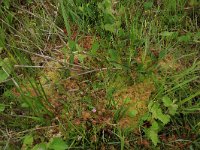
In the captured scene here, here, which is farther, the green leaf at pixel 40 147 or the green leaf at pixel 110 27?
the green leaf at pixel 110 27

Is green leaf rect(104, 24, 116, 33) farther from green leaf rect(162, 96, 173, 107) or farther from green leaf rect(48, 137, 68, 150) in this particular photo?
green leaf rect(48, 137, 68, 150)

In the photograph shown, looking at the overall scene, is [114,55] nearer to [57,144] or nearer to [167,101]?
[167,101]

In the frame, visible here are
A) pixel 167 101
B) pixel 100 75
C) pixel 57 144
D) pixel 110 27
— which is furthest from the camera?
pixel 110 27

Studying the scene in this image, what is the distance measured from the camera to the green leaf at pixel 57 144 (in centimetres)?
168

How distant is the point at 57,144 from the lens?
169cm

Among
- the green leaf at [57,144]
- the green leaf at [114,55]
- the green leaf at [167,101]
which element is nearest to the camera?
the green leaf at [57,144]

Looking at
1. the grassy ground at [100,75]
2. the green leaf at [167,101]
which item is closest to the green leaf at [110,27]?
the grassy ground at [100,75]

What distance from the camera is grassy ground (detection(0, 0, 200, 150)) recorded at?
1786 mm

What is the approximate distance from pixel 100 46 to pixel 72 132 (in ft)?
2.15

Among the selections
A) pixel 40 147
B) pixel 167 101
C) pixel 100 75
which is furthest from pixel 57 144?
pixel 167 101

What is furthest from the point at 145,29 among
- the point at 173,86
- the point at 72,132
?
the point at 72,132

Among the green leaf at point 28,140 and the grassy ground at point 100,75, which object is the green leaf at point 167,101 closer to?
the grassy ground at point 100,75

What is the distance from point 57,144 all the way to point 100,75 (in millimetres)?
531

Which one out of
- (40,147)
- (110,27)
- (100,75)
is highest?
(110,27)
